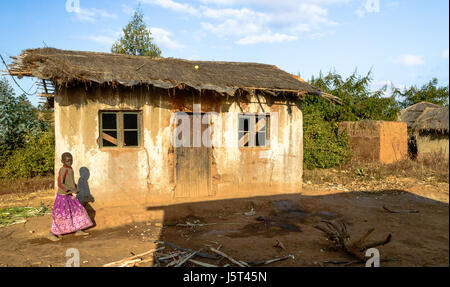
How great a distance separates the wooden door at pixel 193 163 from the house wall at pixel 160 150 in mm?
164

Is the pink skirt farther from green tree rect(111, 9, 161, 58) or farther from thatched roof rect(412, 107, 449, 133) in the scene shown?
green tree rect(111, 9, 161, 58)

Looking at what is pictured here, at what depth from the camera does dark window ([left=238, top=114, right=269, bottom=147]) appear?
25.5ft

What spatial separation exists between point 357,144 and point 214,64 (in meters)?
6.54

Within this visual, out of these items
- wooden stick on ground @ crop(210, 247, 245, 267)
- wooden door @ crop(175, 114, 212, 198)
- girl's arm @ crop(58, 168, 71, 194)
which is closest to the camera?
wooden stick on ground @ crop(210, 247, 245, 267)

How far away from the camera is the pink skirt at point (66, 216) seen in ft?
17.2

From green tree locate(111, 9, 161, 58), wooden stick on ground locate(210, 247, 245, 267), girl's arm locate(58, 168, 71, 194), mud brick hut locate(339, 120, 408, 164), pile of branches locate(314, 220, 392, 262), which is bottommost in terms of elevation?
wooden stick on ground locate(210, 247, 245, 267)

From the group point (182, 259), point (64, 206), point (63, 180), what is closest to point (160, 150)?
point (63, 180)

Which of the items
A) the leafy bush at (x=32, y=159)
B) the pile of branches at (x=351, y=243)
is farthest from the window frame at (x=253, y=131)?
the leafy bush at (x=32, y=159)

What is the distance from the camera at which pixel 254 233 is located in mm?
5484

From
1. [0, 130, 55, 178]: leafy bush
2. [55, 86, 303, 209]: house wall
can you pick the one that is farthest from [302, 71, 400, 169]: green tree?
[0, 130, 55, 178]: leafy bush

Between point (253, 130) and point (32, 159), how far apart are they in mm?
7931

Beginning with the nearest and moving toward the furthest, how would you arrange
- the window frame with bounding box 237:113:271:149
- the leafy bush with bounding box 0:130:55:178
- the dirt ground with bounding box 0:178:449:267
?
the dirt ground with bounding box 0:178:449:267, the window frame with bounding box 237:113:271:149, the leafy bush with bounding box 0:130:55:178

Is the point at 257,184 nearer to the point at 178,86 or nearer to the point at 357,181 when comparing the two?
the point at 178,86

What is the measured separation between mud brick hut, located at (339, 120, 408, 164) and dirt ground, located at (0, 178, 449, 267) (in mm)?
2174
